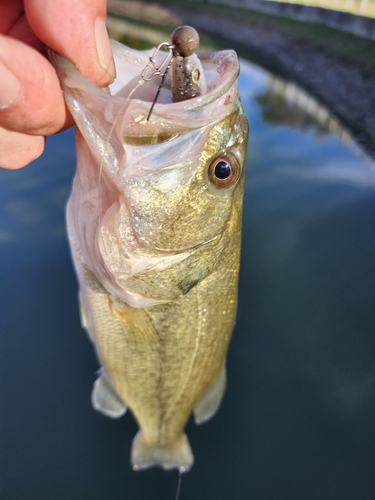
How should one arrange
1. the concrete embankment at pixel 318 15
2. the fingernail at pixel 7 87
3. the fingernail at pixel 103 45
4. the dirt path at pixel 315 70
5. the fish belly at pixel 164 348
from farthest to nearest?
the concrete embankment at pixel 318 15, the dirt path at pixel 315 70, the fish belly at pixel 164 348, the fingernail at pixel 103 45, the fingernail at pixel 7 87

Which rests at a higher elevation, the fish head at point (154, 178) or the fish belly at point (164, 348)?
the fish head at point (154, 178)

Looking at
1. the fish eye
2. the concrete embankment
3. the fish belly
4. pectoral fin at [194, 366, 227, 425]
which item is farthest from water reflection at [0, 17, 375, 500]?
the concrete embankment

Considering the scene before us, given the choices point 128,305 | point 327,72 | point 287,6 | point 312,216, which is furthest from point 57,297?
point 287,6

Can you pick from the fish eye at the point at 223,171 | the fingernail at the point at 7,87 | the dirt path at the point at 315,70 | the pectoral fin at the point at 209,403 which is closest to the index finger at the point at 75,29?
the fingernail at the point at 7,87

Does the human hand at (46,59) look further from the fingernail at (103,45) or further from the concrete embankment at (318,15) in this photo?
the concrete embankment at (318,15)

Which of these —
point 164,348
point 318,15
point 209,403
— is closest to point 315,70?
point 318,15

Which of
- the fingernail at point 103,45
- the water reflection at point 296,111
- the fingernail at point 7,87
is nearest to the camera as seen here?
the fingernail at point 7,87
